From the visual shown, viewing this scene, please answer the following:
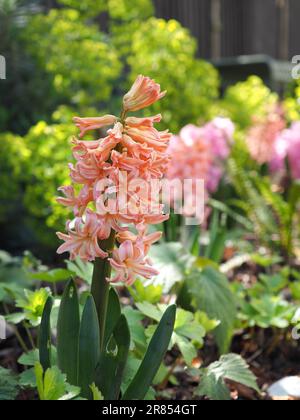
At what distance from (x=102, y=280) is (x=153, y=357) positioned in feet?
Result: 0.62

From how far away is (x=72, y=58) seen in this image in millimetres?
4336

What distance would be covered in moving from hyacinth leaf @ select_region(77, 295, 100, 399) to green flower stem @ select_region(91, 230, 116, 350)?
0.06m

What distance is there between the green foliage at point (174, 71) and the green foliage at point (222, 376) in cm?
248

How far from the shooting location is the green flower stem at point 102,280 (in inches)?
51.7

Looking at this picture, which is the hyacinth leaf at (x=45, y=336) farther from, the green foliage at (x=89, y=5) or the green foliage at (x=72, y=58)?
the green foliage at (x=89, y=5)

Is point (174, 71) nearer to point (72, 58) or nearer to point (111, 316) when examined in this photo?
point (72, 58)

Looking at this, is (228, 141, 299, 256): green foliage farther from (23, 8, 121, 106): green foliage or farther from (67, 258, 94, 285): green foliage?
(67, 258, 94, 285): green foliage

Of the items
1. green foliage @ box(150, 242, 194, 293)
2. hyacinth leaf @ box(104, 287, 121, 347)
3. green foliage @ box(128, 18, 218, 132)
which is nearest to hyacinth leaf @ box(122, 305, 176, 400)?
hyacinth leaf @ box(104, 287, 121, 347)

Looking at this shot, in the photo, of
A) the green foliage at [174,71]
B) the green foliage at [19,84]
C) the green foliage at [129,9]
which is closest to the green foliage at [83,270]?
the green foliage at [174,71]

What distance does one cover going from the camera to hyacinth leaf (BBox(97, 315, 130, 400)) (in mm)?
1357

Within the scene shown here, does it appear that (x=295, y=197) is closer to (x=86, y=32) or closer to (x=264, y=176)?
(x=264, y=176)

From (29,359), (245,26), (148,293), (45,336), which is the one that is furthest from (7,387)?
(245,26)
